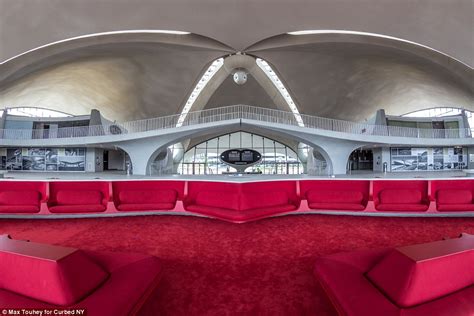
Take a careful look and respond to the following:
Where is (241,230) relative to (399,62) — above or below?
below

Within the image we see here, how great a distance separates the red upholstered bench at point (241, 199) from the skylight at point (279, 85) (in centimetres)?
1638

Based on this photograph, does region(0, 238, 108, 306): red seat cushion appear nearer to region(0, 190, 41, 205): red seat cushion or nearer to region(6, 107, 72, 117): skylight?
region(0, 190, 41, 205): red seat cushion

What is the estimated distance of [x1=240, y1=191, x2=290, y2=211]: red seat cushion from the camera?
494 centimetres

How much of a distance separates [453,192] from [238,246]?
539cm

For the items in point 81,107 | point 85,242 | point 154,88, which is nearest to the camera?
point 85,242

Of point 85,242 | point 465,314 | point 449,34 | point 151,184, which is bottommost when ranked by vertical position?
point 85,242

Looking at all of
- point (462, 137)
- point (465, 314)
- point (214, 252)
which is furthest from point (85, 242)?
point (462, 137)

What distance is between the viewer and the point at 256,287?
7.59ft

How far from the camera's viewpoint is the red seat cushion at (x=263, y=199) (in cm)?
494

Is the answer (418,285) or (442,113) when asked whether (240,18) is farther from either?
(442,113)

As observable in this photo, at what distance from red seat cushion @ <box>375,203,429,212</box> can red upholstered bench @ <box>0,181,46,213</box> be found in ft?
26.3

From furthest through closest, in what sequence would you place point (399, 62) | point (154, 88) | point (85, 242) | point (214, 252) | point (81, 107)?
1. point (154, 88)
2. point (81, 107)
3. point (399, 62)
4. point (85, 242)
5. point (214, 252)

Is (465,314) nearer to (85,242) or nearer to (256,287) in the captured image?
(256,287)

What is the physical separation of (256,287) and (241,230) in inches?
76.9
